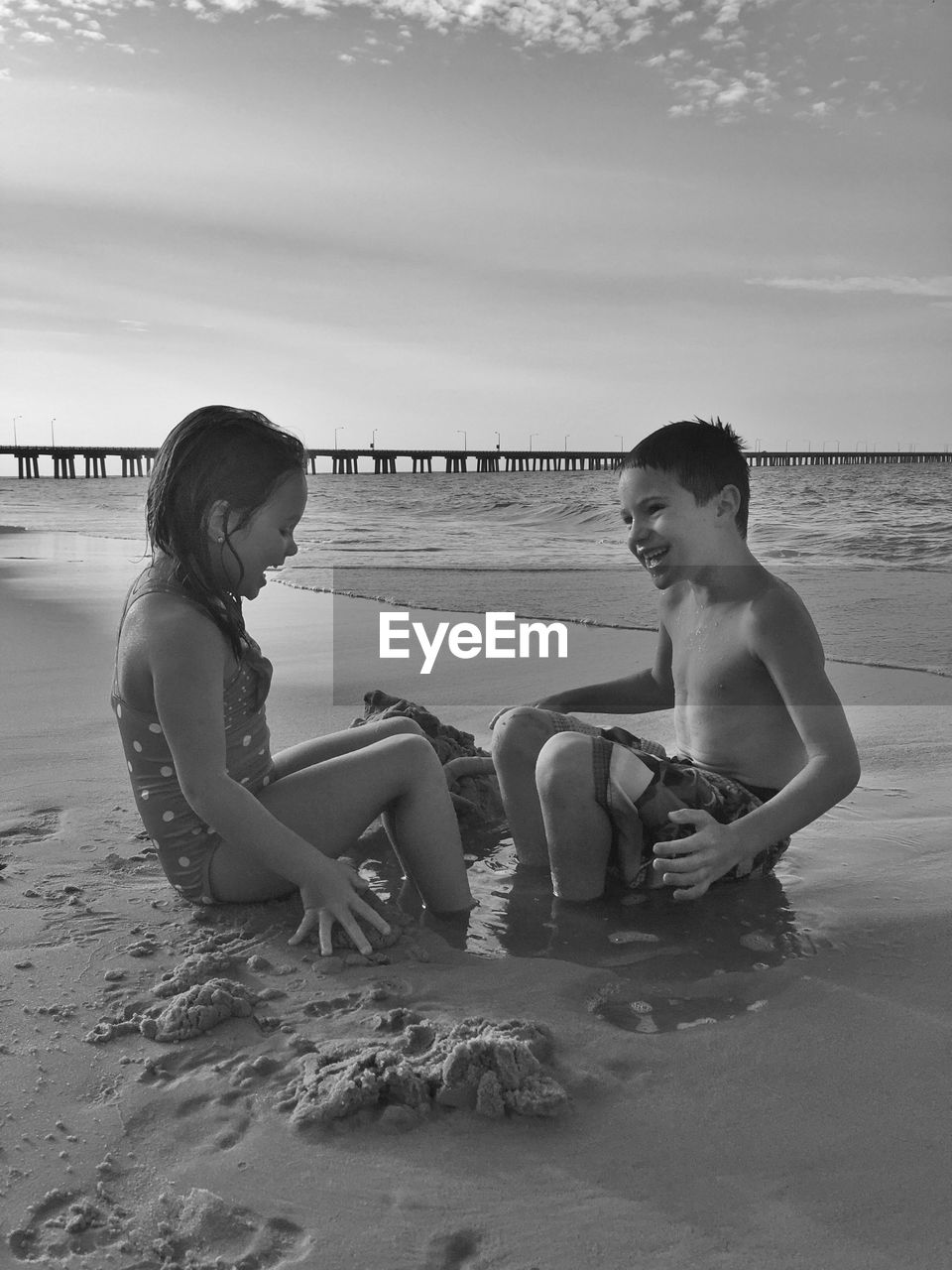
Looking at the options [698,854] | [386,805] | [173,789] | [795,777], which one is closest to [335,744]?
[386,805]

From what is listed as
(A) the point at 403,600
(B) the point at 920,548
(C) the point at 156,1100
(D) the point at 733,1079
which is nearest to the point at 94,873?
(C) the point at 156,1100

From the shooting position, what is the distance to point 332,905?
238 centimetres

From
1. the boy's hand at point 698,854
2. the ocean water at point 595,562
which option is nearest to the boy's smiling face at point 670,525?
the boy's hand at point 698,854

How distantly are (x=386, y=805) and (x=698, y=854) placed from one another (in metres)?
0.79

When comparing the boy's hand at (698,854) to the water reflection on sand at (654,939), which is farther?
the boy's hand at (698,854)

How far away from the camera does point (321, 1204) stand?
1473 millimetres

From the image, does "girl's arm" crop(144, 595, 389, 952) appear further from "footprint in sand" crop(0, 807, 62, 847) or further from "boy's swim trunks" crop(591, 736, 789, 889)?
"footprint in sand" crop(0, 807, 62, 847)

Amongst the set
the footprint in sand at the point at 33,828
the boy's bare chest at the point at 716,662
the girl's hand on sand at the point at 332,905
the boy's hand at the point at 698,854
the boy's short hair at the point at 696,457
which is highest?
the boy's short hair at the point at 696,457

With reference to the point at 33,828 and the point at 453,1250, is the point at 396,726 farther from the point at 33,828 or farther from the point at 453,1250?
the point at 453,1250

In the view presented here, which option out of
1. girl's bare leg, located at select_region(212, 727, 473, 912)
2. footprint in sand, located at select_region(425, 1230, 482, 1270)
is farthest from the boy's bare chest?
footprint in sand, located at select_region(425, 1230, 482, 1270)

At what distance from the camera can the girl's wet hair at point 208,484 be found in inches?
97.4

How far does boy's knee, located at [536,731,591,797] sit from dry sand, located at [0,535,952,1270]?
1.13ft

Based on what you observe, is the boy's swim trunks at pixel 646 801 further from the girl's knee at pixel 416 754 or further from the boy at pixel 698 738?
the girl's knee at pixel 416 754

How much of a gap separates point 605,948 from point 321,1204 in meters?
1.03
